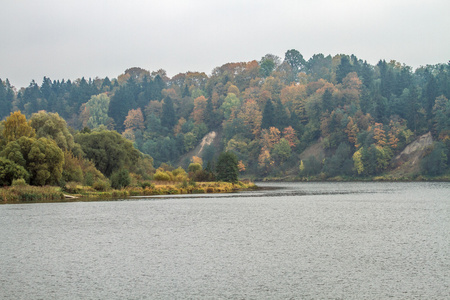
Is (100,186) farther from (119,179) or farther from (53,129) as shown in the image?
(53,129)

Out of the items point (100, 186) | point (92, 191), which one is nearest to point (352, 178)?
point (100, 186)

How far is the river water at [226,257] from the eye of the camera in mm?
21078

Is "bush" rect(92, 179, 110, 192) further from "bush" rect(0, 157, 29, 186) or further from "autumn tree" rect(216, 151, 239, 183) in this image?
"autumn tree" rect(216, 151, 239, 183)

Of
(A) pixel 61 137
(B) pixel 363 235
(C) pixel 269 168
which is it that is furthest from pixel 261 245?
(C) pixel 269 168

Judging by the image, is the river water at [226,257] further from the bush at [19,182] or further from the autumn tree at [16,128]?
the autumn tree at [16,128]

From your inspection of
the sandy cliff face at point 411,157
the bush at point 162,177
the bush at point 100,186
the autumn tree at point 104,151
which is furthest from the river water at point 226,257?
the sandy cliff face at point 411,157

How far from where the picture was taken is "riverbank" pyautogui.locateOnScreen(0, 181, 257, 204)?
66.7m

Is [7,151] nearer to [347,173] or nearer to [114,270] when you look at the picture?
[114,270]

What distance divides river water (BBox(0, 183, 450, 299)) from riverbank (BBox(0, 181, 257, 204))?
19.7 metres

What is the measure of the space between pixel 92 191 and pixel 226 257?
56371 mm

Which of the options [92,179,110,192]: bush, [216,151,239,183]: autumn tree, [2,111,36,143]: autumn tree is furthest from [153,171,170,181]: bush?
[2,111,36,143]: autumn tree

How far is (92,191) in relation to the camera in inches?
3167

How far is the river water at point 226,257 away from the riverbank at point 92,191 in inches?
775

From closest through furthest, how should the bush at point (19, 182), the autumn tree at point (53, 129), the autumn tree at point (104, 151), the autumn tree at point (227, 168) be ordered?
the bush at point (19, 182), the autumn tree at point (53, 129), the autumn tree at point (104, 151), the autumn tree at point (227, 168)
